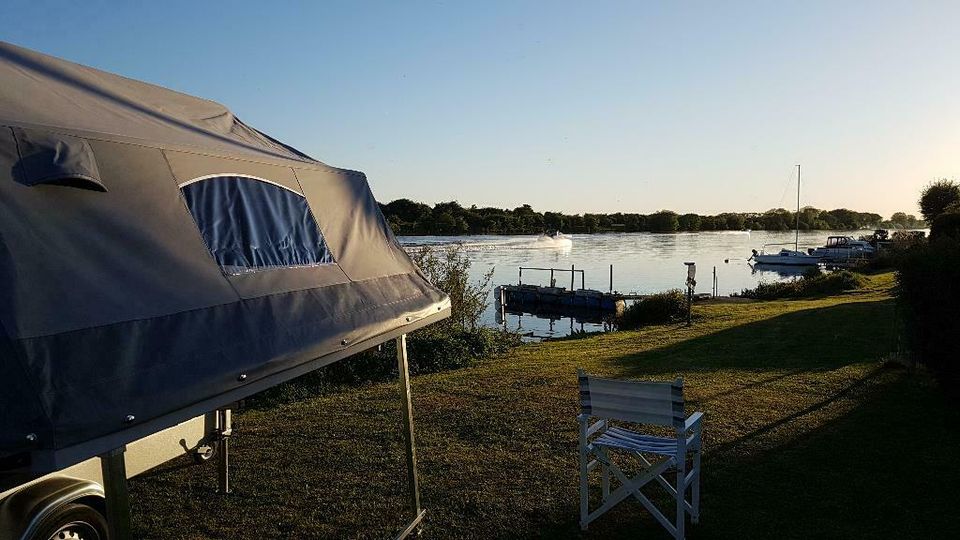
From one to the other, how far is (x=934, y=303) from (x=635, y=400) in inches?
182

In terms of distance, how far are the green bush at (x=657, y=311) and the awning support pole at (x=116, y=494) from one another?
724 inches

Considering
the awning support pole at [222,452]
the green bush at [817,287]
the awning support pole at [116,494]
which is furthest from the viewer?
the green bush at [817,287]

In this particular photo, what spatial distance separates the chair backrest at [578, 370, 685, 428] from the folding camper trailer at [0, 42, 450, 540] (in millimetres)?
1181

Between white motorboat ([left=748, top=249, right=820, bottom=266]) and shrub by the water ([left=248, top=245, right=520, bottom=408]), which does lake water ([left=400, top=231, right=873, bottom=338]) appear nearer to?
white motorboat ([left=748, top=249, right=820, bottom=266])

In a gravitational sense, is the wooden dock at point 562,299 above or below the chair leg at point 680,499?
below

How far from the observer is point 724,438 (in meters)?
6.43

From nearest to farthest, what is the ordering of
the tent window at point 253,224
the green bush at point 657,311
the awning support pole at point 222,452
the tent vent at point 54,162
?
the tent vent at point 54,162, the tent window at point 253,224, the awning support pole at point 222,452, the green bush at point 657,311

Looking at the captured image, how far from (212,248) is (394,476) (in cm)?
307

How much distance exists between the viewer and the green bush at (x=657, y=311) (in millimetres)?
20125

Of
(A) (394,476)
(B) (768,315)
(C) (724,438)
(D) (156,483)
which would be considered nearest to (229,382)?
(A) (394,476)

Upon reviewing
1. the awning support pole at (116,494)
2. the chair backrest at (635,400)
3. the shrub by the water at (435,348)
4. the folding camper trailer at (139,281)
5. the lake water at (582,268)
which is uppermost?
the folding camper trailer at (139,281)

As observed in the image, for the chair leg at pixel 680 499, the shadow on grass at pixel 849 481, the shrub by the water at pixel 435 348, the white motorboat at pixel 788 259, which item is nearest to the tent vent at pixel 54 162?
the chair leg at pixel 680 499

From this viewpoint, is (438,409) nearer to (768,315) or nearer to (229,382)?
(229,382)

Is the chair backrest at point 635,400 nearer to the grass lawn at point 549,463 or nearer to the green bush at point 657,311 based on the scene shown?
the grass lawn at point 549,463
